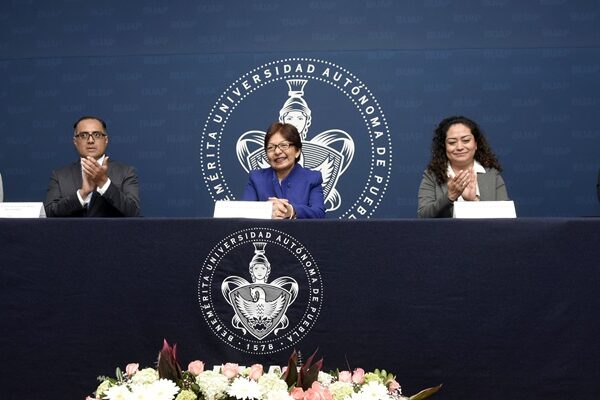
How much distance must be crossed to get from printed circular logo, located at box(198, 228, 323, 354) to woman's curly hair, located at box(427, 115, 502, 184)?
44.2 inches

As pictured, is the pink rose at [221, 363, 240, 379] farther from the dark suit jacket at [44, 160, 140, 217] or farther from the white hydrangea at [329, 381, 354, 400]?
the dark suit jacket at [44, 160, 140, 217]

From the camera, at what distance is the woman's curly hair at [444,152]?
325cm

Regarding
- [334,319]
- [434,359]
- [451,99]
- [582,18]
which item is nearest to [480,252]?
[434,359]

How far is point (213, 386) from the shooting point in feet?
4.78

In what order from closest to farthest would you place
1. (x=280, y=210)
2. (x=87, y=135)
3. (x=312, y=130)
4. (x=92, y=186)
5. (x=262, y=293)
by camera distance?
(x=262, y=293) < (x=280, y=210) < (x=92, y=186) < (x=87, y=135) < (x=312, y=130)

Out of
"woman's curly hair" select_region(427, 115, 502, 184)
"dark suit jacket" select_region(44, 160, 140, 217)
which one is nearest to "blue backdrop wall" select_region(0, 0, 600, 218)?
"dark suit jacket" select_region(44, 160, 140, 217)

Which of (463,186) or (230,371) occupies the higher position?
(463,186)

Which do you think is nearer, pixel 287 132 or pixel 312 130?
pixel 287 132

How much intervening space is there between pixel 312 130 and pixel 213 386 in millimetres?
2866

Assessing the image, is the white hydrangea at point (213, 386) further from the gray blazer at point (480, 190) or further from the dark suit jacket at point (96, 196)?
the dark suit jacket at point (96, 196)

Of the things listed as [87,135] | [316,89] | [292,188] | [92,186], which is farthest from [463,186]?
[87,135]

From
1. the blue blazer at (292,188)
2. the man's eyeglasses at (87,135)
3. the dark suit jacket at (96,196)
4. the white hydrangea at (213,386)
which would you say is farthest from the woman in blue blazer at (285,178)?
the white hydrangea at (213,386)

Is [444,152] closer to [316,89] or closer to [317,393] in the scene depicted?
[316,89]

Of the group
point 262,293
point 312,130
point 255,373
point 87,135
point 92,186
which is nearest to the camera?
point 255,373
